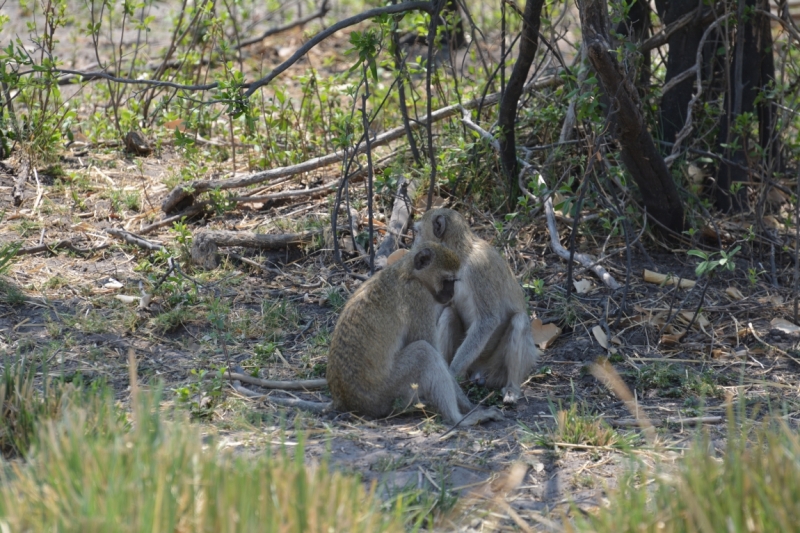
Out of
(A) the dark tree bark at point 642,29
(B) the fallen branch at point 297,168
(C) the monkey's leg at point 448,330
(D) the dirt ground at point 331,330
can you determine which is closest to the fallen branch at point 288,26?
(D) the dirt ground at point 331,330

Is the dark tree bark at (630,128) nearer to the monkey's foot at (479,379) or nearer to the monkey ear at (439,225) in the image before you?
the monkey ear at (439,225)

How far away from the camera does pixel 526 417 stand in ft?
15.8

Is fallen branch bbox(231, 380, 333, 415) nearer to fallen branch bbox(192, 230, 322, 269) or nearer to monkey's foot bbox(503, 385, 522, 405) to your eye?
monkey's foot bbox(503, 385, 522, 405)

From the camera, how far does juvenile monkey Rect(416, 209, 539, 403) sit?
203 inches

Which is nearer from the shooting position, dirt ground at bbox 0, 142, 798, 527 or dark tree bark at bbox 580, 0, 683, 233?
dirt ground at bbox 0, 142, 798, 527

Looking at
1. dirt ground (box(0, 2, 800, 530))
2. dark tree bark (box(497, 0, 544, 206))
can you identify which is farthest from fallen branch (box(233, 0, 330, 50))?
dark tree bark (box(497, 0, 544, 206))

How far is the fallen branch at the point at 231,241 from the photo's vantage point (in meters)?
6.41

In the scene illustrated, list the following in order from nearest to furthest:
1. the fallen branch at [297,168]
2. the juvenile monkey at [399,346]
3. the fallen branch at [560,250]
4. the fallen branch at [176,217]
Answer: the juvenile monkey at [399,346], the fallen branch at [560,250], the fallen branch at [176,217], the fallen branch at [297,168]

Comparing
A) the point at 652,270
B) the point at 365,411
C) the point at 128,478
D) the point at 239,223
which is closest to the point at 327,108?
the point at 239,223

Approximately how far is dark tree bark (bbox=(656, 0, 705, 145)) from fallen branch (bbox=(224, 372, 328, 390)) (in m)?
3.52

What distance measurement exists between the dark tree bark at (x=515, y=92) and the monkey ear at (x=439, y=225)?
4.16 feet

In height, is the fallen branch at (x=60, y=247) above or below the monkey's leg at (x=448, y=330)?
above

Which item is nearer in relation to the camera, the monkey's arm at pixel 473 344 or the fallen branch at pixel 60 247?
the monkey's arm at pixel 473 344

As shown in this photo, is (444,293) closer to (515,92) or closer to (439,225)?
(439,225)
